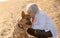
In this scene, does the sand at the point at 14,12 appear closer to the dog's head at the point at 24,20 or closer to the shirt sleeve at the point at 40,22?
the shirt sleeve at the point at 40,22

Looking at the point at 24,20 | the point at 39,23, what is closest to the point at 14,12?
the point at 39,23

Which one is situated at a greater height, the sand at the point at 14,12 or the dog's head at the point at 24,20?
the dog's head at the point at 24,20

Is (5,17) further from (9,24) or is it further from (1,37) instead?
(1,37)

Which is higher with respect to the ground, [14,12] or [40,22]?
[40,22]

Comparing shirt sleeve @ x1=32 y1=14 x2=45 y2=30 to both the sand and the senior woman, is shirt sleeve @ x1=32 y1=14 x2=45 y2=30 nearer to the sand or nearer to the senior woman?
the senior woman

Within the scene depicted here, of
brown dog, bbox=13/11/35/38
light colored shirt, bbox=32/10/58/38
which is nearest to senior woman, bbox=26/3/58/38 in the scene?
light colored shirt, bbox=32/10/58/38

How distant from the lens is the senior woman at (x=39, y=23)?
10.5 feet

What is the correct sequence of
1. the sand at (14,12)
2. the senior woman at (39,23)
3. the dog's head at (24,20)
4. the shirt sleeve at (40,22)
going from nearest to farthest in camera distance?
the dog's head at (24,20)
the senior woman at (39,23)
the shirt sleeve at (40,22)
the sand at (14,12)

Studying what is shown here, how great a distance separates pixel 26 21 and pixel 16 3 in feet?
12.9

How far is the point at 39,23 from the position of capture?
3490 millimetres

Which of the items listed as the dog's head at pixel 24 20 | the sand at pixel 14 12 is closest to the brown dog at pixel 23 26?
the dog's head at pixel 24 20

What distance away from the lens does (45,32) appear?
10.7ft

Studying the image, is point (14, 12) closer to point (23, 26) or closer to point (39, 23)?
point (39, 23)

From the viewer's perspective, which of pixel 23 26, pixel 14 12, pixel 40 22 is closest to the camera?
pixel 23 26
